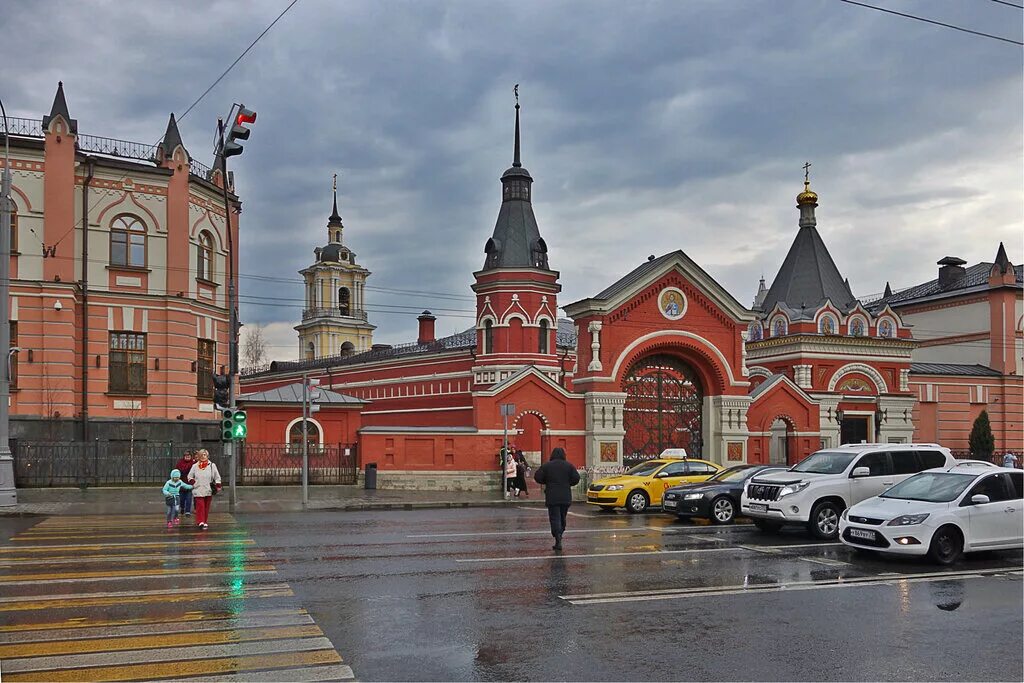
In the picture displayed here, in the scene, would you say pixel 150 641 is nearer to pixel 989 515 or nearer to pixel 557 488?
pixel 557 488

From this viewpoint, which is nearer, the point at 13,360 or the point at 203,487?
the point at 203,487

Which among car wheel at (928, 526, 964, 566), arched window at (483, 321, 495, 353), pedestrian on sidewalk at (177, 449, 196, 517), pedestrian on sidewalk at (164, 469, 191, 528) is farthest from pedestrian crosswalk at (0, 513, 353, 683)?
arched window at (483, 321, 495, 353)

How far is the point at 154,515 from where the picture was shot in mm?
22156

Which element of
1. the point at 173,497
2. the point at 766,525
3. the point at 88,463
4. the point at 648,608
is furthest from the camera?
the point at 88,463

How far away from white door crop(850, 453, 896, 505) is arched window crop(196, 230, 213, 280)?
25504 mm

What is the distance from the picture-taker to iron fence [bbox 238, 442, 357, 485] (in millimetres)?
31312

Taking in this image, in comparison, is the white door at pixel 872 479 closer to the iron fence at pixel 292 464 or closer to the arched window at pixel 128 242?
the iron fence at pixel 292 464

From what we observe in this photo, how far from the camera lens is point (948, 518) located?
14.1m

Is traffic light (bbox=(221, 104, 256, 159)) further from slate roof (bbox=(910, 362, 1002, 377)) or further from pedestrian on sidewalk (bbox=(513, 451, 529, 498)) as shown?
slate roof (bbox=(910, 362, 1002, 377))

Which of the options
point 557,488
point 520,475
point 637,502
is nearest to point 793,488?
point 557,488

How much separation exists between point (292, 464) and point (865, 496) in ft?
64.6

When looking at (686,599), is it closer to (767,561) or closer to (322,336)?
(767,561)

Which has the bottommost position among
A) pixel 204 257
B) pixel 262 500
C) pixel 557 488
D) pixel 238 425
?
pixel 262 500

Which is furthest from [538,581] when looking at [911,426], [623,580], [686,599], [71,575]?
[911,426]
